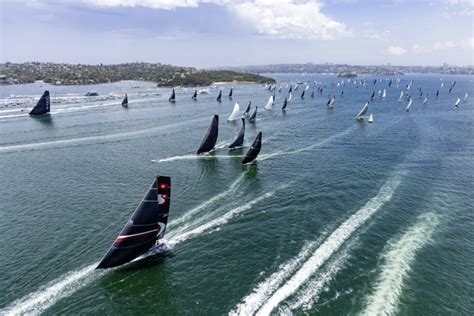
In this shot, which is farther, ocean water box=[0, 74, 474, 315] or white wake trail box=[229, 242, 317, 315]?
ocean water box=[0, 74, 474, 315]

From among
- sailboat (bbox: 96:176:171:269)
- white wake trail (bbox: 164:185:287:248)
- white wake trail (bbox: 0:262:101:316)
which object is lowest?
white wake trail (bbox: 0:262:101:316)

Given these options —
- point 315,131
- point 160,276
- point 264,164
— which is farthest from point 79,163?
point 315,131

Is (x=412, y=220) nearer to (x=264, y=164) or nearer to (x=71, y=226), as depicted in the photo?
(x=264, y=164)

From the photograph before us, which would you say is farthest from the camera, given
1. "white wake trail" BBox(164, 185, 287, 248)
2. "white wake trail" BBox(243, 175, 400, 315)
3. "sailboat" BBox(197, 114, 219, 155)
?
"sailboat" BBox(197, 114, 219, 155)

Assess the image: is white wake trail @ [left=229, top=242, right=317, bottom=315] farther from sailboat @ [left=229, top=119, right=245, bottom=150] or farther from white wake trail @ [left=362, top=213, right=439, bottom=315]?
sailboat @ [left=229, top=119, right=245, bottom=150]

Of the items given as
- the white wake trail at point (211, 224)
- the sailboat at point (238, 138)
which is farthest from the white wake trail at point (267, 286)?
the sailboat at point (238, 138)

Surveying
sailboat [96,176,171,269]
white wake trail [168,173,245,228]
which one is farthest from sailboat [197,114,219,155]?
sailboat [96,176,171,269]

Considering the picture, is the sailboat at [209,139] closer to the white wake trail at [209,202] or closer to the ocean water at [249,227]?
the ocean water at [249,227]
